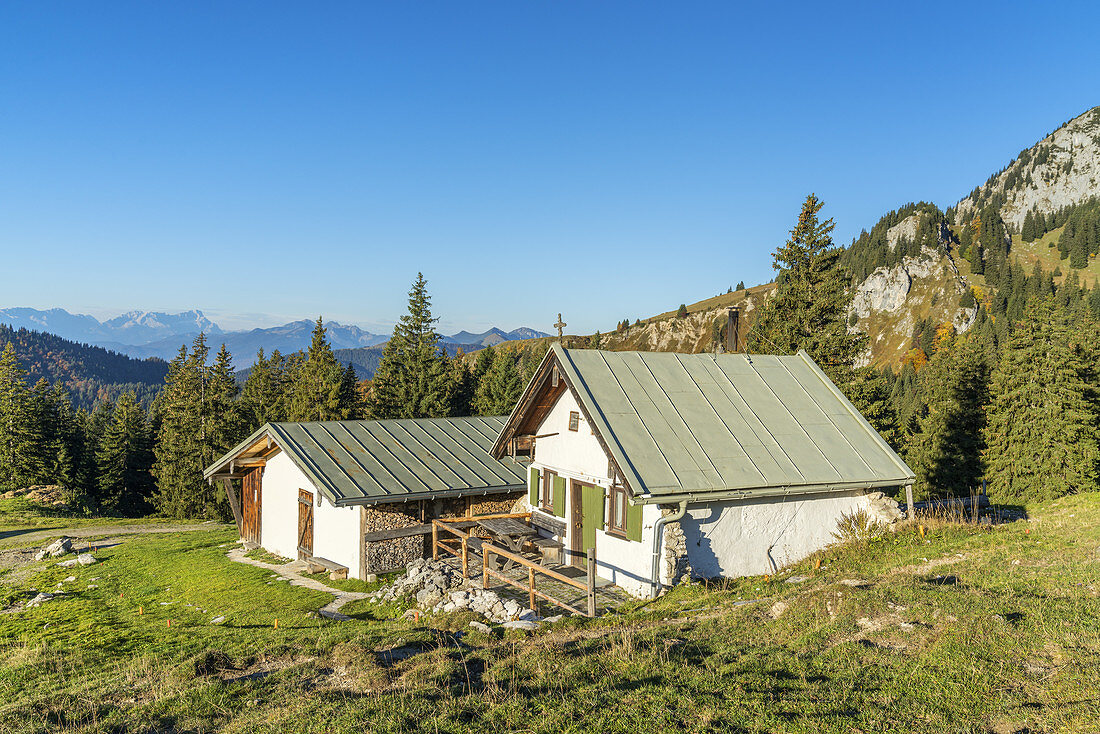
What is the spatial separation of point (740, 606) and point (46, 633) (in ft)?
50.9

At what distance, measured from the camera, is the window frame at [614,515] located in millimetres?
16044

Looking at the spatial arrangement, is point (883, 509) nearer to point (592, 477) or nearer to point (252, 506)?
point (592, 477)

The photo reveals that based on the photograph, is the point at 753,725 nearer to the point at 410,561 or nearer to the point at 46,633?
the point at 410,561

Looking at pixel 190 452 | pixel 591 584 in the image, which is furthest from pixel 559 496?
pixel 190 452

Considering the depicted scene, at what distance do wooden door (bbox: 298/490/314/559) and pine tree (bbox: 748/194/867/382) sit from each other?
24798 millimetres

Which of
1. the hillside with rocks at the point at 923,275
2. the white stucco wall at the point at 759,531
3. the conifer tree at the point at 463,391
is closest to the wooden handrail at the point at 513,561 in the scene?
the white stucco wall at the point at 759,531

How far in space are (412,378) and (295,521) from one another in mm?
33213

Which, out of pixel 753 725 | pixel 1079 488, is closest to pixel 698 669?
pixel 753 725

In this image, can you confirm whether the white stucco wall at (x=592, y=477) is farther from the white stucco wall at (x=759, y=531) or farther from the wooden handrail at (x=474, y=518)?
the white stucco wall at (x=759, y=531)

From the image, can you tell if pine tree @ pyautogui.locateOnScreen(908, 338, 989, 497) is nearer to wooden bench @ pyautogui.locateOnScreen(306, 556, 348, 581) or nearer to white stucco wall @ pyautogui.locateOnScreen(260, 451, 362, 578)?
white stucco wall @ pyautogui.locateOnScreen(260, 451, 362, 578)

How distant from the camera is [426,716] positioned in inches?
289

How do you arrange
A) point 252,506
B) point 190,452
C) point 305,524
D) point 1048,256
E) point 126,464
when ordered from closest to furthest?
point 305,524 < point 252,506 < point 190,452 < point 126,464 < point 1048,256

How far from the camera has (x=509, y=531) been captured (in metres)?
18.8

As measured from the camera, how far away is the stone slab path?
16.1 m
